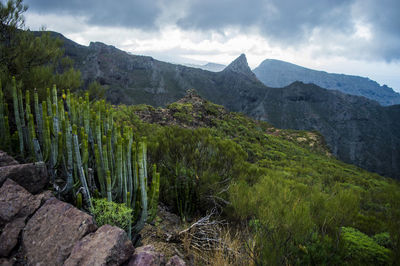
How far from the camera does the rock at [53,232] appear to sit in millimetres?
1682

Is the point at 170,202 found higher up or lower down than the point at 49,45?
lower down

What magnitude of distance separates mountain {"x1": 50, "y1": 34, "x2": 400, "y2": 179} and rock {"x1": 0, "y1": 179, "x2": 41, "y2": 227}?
6494 centimetres

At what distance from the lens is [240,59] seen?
12006 centimetres

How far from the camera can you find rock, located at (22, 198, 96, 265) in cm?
168

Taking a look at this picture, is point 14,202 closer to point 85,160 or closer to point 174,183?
point 85,160

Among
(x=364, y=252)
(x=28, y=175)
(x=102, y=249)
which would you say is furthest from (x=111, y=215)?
(x=364, y=252)

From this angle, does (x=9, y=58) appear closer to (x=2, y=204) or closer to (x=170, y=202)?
(x=2, y=204)

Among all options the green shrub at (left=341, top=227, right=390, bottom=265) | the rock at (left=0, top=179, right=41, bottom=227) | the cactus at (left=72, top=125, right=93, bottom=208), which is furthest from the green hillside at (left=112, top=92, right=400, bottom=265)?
the rock at (left=0, top=179, right=41, bottom=227)

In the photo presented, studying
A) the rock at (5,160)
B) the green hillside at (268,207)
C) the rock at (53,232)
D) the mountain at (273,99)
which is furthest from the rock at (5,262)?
the mountain at (273,99)

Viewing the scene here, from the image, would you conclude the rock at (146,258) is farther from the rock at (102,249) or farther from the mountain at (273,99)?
the mountain at (273,99)

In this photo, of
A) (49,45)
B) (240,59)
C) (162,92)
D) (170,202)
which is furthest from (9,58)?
(240,59)

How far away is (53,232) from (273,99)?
90956mm

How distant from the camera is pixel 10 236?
179 cm

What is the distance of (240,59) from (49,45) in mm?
125445
